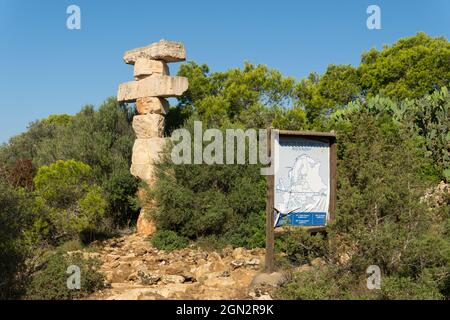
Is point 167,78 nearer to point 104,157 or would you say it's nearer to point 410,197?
point 104,157

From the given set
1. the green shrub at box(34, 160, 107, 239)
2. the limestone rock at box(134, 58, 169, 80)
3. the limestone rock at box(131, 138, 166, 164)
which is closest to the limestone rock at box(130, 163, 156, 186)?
the limestone rock at box(131, 138, 166, 164)

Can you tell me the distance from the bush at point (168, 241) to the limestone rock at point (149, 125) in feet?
12.3

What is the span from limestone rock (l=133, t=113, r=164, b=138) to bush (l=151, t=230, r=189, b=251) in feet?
12.3

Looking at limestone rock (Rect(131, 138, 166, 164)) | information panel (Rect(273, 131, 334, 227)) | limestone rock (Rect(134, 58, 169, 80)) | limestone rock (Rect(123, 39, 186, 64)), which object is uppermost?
limestone rock (Rect(123, 39, 186, 64))

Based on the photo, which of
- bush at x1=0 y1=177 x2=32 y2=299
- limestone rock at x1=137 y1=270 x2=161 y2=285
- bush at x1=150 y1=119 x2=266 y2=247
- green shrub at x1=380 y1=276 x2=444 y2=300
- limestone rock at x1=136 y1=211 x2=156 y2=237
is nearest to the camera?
green shrub at x1=380 y1=276 x2=444 y2=300

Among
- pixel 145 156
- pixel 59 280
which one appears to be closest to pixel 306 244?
pixel 59 280

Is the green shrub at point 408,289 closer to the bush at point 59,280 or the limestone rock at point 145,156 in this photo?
the bush at point 59,280

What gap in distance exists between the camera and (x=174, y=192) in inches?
435

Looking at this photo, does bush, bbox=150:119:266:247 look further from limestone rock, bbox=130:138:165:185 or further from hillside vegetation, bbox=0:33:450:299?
limestone rock, bbox=130:138:165:185

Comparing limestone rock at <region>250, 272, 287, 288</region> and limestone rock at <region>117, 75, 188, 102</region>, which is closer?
limestone rock at <region>250, 272, 287, 288</region>

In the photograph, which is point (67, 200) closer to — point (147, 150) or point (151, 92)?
point (147, 150)

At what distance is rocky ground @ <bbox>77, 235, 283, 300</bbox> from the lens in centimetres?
646

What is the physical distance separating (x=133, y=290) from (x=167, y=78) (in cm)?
808
